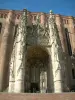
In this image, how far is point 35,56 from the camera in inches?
895

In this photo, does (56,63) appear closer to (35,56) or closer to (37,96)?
(35,56)

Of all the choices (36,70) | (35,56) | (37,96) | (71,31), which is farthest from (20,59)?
(71,31)

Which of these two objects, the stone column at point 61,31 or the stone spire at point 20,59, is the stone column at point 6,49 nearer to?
the stone spire at point 20,59

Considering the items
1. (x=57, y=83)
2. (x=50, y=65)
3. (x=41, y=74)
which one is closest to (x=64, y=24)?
(x=41, y=74)

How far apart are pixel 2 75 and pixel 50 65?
8349 millimetres

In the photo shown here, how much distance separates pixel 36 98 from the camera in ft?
43.1

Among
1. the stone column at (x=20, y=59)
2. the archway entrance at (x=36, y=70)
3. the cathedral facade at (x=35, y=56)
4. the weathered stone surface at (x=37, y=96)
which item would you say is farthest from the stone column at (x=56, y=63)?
the weathered stone surface at (x=37, y=96)

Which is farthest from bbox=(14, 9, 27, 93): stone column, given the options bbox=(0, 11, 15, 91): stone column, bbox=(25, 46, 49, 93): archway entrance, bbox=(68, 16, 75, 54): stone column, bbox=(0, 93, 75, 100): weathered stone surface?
bbox=(68, 16, 75, 54): stone column

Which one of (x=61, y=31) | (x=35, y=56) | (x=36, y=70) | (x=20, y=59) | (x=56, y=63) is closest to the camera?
(x=20, y=59)

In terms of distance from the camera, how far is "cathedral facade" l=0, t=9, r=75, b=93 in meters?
18.0

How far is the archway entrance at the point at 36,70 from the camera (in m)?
22.0

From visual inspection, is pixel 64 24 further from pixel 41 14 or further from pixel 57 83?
pixel 57 83

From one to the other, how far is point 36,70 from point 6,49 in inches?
267

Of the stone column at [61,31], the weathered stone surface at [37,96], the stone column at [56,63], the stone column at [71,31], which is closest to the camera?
the weathered stone surface at [37,96]
